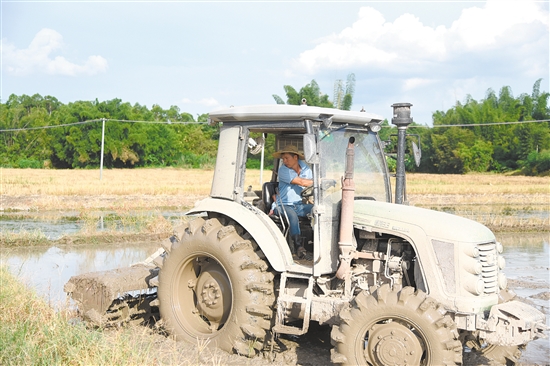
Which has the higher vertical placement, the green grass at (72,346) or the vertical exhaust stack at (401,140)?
the vertical exhaust stack at (401,140)

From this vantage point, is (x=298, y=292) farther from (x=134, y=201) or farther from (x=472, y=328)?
(x=134, y=201)

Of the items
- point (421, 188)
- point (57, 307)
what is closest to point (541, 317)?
point (57, 307)

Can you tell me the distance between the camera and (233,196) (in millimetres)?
7082

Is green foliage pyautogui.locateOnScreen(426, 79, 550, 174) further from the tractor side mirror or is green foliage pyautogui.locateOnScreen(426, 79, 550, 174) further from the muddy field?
the tractor side mirror

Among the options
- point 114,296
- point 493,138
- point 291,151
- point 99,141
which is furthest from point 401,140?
point 99,141

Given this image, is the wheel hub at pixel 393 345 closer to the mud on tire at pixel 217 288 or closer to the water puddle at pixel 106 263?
the mud on tire at pixel 217 288

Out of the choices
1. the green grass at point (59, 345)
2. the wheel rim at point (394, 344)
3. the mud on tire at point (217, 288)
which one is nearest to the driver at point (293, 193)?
the mud on tire at point (217, 288)

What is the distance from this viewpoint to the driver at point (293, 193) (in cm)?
697

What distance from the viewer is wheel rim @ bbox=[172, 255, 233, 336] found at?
7.00 m

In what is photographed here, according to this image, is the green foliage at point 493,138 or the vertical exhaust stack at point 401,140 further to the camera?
the green foliage at point 493,138

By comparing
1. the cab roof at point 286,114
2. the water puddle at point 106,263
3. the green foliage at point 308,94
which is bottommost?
the water puddle at point 106,263

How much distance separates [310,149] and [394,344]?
189 centimetres

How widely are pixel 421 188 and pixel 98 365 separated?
93.0ft

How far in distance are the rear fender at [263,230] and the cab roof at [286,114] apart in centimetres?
95
